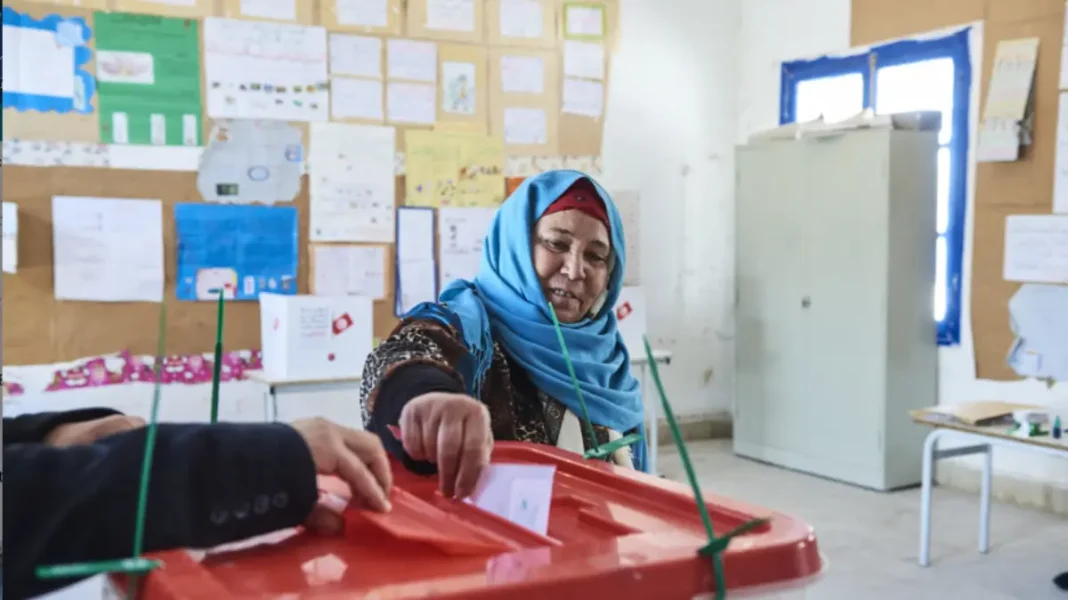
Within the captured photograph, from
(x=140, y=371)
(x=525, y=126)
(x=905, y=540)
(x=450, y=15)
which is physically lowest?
(x=905, y=540)

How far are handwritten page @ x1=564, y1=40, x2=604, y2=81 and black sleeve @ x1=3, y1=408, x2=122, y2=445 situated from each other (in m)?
4.32

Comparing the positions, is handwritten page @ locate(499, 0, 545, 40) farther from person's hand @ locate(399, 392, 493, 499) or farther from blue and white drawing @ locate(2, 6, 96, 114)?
person's hand @ locate(399, 392, 493, 499)

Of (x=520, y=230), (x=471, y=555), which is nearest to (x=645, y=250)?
(x=520, y=230)

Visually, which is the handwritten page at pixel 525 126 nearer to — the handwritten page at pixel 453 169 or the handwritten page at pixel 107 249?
the handwritten page at pixel 453 169

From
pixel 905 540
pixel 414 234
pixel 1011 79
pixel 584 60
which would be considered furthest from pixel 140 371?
pixel 1011 79

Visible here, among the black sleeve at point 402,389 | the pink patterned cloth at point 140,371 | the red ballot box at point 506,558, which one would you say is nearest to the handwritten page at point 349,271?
the pink patterned cloth at point 140,371

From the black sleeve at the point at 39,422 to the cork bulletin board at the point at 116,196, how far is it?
9.15ft

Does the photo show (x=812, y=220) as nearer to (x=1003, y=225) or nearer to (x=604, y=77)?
(x=1003, y=225)

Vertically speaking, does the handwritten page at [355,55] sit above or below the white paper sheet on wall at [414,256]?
above

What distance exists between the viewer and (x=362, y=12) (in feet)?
14.2

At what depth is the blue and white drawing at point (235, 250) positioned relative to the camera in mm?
4004

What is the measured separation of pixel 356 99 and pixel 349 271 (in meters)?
0.81

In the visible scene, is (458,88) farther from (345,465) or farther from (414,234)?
(345,465)

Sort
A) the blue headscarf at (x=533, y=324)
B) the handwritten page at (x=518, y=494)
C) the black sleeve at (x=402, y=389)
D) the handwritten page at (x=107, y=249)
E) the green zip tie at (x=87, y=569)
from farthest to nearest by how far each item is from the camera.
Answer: the handwritten page at (x=107, y=249) → the blue headscarf at (x=533, y=324) → the black sleeve at (x=402, y=389) → the handwritten page at (x=518, y=494) → the green zip tie at (x=87, y=569)
